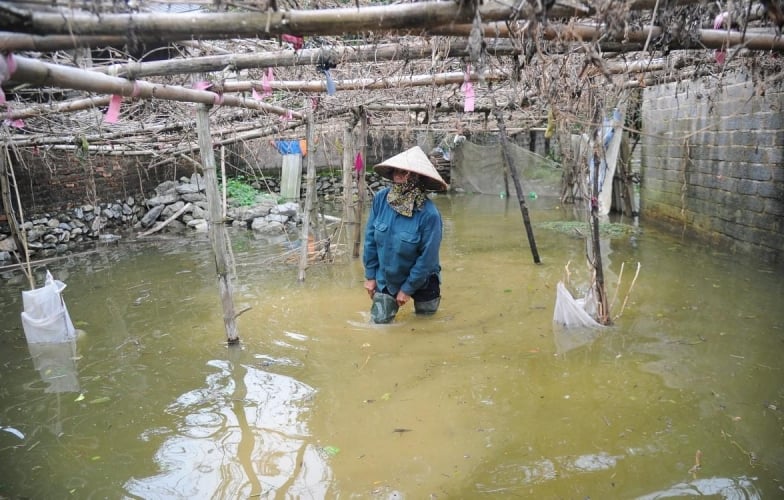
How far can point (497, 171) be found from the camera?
17.9 m

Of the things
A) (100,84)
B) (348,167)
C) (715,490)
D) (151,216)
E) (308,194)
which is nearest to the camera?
(715,490)

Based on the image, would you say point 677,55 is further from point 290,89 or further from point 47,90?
point 47,90

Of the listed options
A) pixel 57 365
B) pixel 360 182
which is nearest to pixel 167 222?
pixel 360 182

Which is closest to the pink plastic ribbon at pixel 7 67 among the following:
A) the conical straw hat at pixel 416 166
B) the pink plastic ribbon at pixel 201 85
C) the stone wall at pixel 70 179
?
the pink plastic ribbon at pixel 201 85

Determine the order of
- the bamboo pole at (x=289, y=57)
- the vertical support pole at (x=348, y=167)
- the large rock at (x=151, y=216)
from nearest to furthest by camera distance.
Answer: the bamboo pole at (x=289, y=57), the vertical support pole at (x=348, y=167), the large rock at (x=151, y=216)

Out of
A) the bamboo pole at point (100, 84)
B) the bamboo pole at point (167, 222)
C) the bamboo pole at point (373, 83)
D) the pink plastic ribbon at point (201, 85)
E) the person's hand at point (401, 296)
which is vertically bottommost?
the bamboo pole at point (167, 222)

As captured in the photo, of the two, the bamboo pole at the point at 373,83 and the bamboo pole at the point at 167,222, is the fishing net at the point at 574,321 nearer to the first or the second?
the bamboo pole at the point at 373,83

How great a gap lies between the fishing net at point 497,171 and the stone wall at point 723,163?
5.70 metres

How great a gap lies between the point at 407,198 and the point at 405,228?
0.28 m

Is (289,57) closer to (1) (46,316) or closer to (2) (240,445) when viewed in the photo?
(2) (240,445)

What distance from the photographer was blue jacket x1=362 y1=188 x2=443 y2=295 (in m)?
5.03

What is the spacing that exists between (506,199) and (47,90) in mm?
13230

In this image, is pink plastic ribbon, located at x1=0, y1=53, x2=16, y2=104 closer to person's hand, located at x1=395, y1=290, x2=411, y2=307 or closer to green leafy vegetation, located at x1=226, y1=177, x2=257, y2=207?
person's hand, located at x1=395, y1=290, x2=411, y2=307

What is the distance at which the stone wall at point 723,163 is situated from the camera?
6.52 metres
